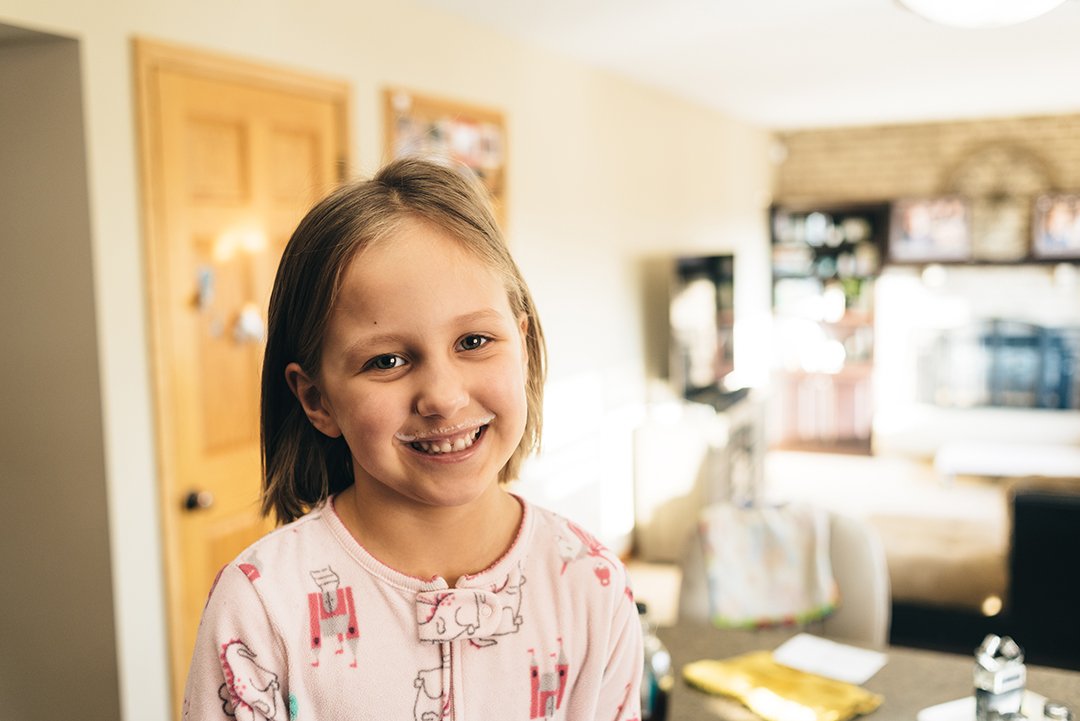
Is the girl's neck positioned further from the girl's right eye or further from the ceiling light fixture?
the ceiling light fixture

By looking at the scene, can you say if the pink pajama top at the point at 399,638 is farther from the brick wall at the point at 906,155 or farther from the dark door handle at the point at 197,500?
the brick wall at the point at 906,155

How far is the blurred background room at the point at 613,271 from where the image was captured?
2381 millimetres

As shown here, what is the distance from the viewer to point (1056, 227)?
710cm

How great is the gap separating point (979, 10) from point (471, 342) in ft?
5.47

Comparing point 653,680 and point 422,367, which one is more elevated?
point 422,367

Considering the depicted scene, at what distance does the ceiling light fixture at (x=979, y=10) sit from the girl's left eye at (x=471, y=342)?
161cm

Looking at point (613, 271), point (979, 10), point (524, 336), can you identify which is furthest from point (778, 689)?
point (613, 271)

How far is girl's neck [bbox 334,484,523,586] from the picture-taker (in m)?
0.84

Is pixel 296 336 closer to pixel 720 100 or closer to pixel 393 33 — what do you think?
pixel 393 33

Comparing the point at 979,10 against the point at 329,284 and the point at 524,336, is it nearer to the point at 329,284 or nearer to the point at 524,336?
the point at 524,336

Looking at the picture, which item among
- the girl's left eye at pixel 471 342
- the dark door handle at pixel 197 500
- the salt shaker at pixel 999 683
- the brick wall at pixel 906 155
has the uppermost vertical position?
the brick wall at pixel 906 155

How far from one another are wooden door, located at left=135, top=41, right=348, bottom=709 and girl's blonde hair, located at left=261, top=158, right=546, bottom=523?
167cm

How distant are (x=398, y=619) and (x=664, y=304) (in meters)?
4.82

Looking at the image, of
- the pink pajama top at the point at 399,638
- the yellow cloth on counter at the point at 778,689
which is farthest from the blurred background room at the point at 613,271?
the pink pajama top at the point at 399,638
